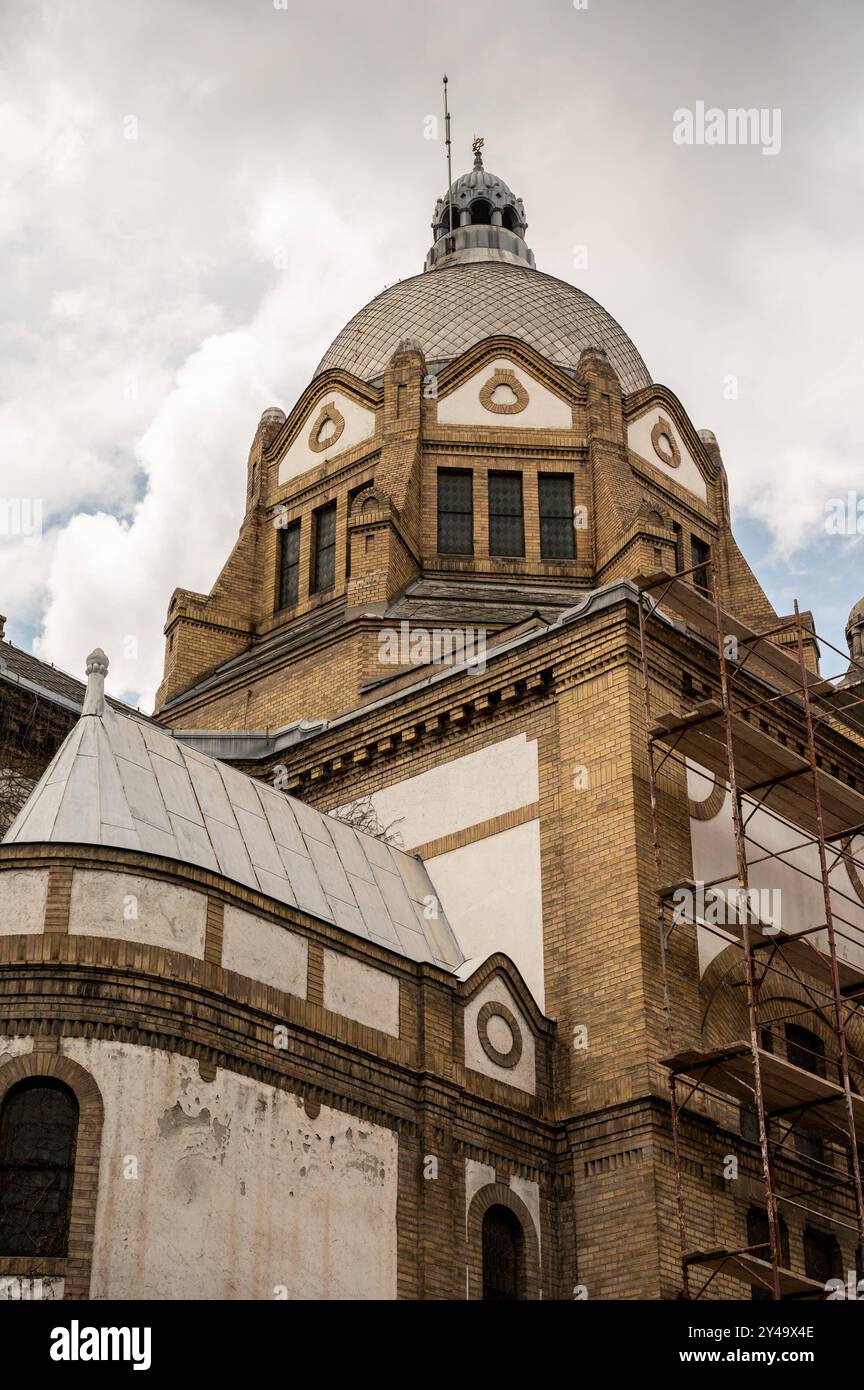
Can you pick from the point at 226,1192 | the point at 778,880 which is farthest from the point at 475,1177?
the point at 778,880

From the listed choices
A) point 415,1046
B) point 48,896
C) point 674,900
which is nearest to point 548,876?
point 674,900

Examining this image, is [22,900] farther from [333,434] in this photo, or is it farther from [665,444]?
[665,444]

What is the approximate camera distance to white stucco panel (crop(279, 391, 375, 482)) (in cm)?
3744

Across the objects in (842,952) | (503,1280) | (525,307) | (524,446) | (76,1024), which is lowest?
(503,1280)

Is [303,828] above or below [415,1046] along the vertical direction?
above

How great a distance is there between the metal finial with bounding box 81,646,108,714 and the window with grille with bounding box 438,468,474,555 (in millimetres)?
13671

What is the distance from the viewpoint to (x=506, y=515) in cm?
3538

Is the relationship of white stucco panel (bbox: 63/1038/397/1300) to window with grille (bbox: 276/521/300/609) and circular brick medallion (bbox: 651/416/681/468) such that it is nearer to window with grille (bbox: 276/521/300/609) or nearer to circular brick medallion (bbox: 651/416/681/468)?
window with grille (bbox: 276/521/300/609)

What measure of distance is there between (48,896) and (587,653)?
894cm

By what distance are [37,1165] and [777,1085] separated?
28.9 feet

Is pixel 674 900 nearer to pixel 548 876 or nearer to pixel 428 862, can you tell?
pixel 548 876

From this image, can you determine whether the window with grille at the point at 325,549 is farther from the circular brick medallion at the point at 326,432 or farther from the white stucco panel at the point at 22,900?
the white stucco panel at the point at 22,900

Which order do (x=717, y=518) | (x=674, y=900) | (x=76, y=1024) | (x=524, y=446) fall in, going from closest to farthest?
(x=76, y=1024) → (x=674, y=900) → (x=524, y=446) → (x=717, y=518)

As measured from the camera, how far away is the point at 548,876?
24344 mm
